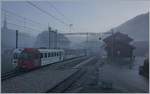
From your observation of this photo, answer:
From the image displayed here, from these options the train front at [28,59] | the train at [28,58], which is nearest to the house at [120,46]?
the train at [28,58]

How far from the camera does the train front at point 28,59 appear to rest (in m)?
18.1

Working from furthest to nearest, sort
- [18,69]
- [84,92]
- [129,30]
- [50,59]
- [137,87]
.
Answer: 1. [129,30]
2. [50,59]
3. [18,69]
4. [137,87]
5. [84,92]

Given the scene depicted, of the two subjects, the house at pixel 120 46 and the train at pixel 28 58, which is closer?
the train at pixel 28 58

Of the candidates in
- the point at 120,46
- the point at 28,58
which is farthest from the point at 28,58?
the point at 120,46

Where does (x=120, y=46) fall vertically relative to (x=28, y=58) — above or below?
above

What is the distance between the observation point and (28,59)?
1838cm

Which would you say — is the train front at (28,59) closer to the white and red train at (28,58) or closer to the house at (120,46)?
the white and red train at (28,58)

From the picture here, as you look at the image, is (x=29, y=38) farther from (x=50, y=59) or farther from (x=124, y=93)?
(x=124, y=93)

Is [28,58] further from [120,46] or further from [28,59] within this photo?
[120,46]

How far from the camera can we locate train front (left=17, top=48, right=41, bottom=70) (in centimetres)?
1808

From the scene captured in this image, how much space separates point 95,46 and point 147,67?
44.1 metres

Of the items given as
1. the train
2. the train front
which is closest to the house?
the train

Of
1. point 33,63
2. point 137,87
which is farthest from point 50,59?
point 137,87

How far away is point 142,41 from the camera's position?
27688 millimetres
